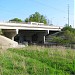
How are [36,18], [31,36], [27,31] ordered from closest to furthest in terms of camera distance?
[27,31]
[31,36]
[36,18]

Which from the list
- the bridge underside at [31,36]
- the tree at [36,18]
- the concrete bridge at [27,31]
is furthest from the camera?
the tree at [36,18]

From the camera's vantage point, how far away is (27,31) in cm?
8706

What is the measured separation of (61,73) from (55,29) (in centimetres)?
7348

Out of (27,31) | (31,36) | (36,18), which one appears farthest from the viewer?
(36,18)

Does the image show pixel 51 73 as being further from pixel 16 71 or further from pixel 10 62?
pixel 10 62

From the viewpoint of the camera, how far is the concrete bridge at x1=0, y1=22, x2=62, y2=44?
6462 centimetres

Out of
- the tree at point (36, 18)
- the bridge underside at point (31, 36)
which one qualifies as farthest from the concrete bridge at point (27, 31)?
the tree at point (36, 18)

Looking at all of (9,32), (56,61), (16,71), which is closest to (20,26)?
(9,32)

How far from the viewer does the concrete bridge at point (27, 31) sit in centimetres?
6462

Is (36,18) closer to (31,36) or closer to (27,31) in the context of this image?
(31,36)

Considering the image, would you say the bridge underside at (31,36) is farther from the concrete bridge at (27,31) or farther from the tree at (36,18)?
the tree at (36,18)

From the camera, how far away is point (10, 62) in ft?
49.8

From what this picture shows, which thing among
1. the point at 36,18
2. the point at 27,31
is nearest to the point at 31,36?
the point at 27,31

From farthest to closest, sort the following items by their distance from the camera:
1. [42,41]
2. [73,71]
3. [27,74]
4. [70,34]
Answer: [42,41], [70,34], [73,71], [27,74]
